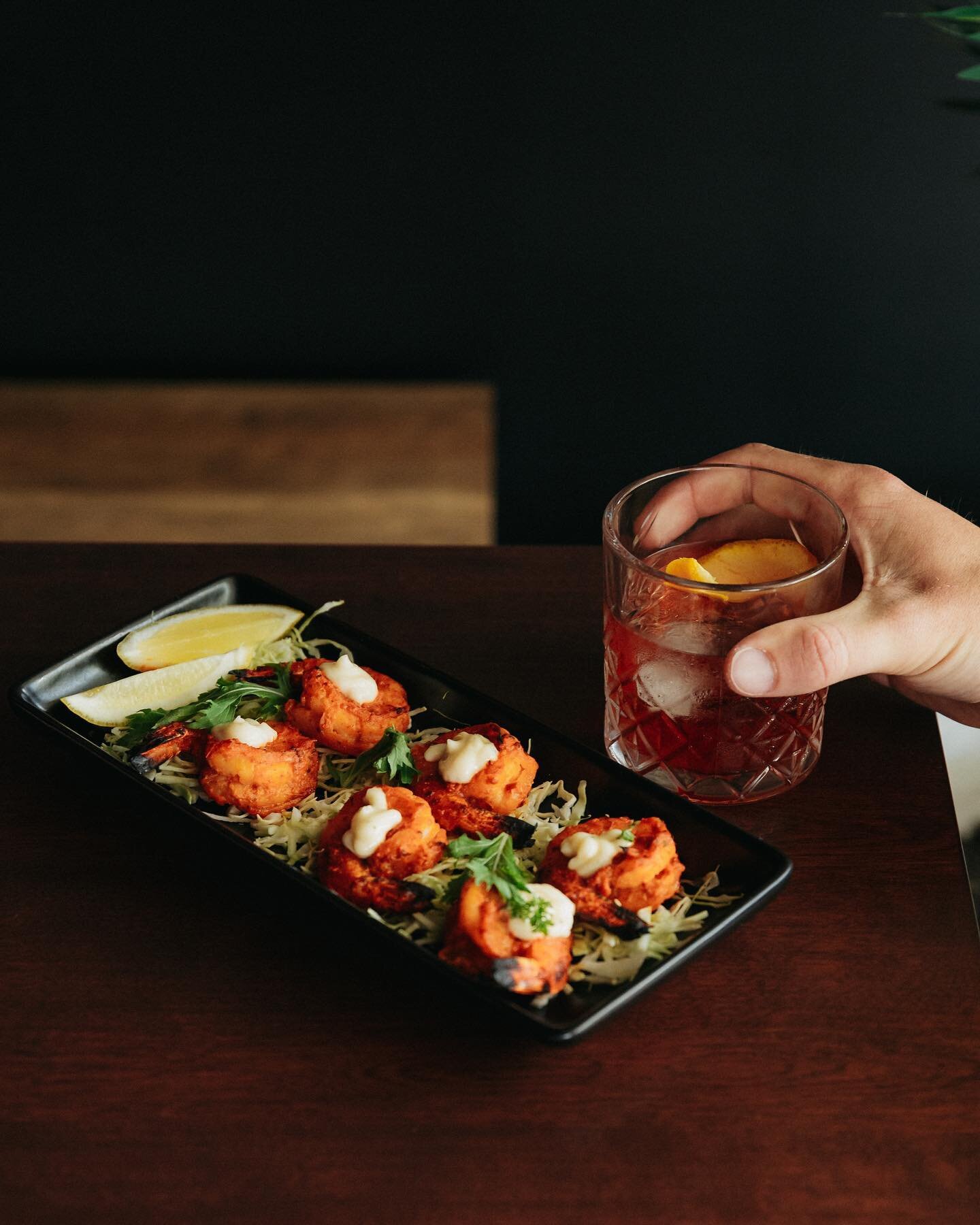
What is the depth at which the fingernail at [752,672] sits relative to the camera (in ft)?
3.91

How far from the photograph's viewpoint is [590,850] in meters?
1.09

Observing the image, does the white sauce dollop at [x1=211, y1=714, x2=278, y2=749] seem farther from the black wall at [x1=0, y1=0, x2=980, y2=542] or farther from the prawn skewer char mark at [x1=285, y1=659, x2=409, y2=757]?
the black wall at [x1=0, y1=0, x2=980, y2=542]

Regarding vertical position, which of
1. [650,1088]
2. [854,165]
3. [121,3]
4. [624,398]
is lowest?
[624,398]

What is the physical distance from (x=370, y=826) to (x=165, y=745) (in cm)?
28

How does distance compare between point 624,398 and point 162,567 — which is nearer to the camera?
point 162,567

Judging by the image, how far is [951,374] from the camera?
135 inches

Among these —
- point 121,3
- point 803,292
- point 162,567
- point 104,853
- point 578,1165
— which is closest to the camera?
point 578,1165

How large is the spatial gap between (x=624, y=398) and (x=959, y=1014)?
261 cm

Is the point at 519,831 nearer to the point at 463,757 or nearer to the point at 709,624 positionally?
the point at 463,757

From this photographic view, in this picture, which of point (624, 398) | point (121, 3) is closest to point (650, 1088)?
point (624, 398)

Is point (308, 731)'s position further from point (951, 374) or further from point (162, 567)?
point (951, 374)

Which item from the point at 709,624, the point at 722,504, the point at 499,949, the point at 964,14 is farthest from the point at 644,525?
the point at 964,14

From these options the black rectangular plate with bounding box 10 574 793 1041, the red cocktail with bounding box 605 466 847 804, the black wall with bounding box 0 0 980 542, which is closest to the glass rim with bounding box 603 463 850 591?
the red cocktail with bounding box 605 466 847 804

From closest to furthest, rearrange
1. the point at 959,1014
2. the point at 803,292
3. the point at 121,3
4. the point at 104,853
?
the point at 959,1014 → the point at 104,853 → the point at 121,3 → the point at 803,292
